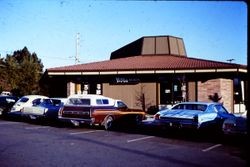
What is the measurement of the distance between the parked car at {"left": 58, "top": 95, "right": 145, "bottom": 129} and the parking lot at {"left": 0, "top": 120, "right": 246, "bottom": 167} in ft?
5.33

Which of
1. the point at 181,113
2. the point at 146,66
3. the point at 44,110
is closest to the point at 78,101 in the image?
the point at 44,110

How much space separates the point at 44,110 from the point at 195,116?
30.3 ft

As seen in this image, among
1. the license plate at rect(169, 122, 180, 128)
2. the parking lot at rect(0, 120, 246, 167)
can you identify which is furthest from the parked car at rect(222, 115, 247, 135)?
the license plate at rect(169, 122, 180, 128)

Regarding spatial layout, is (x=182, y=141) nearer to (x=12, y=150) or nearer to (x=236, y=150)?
(x=236, y=150)

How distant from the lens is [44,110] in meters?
18.7

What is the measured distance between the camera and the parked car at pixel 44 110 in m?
18.8

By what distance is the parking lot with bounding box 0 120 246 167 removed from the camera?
8.45m

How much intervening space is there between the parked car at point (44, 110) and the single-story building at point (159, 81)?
16.0 ft

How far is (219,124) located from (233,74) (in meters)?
9.27

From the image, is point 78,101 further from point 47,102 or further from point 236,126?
point 236,126

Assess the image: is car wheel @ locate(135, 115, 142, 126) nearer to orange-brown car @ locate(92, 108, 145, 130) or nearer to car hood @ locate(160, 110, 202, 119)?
orange-brown car @ locate(92, 108, 145, 130)

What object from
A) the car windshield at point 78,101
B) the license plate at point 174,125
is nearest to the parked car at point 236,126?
the license plate at point 174,125

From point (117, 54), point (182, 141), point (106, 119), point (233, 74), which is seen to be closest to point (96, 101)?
point (106, 119)

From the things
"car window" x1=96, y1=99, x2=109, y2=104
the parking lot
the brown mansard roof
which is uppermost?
the brown mansard roof
